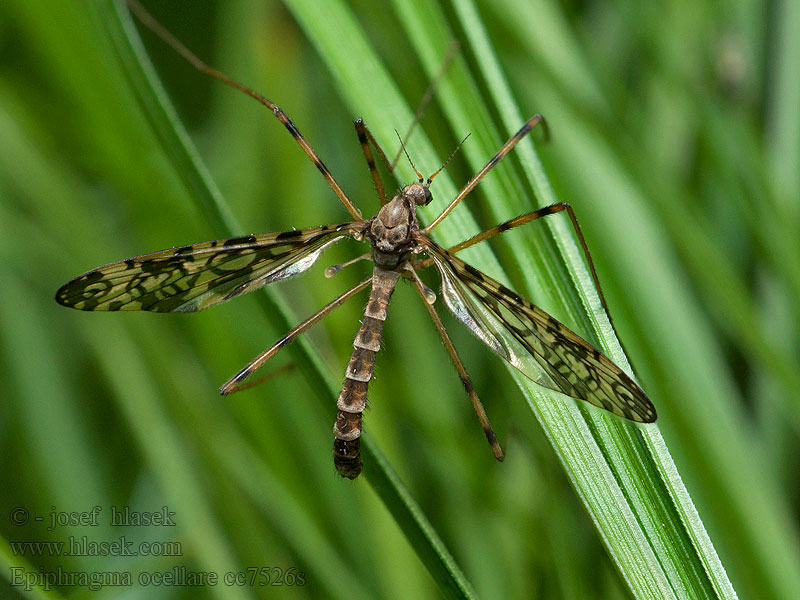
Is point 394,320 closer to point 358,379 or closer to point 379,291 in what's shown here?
point 379,291

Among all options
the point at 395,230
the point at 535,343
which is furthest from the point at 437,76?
the point at 535,343

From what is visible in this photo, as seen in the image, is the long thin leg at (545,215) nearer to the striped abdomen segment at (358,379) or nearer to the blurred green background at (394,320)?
the blurred green background at (394,320)

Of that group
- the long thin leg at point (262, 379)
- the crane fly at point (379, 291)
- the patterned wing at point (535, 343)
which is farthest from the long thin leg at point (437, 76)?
the long thin leg at point (262, 379)

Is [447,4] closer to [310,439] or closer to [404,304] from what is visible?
[404,304]
